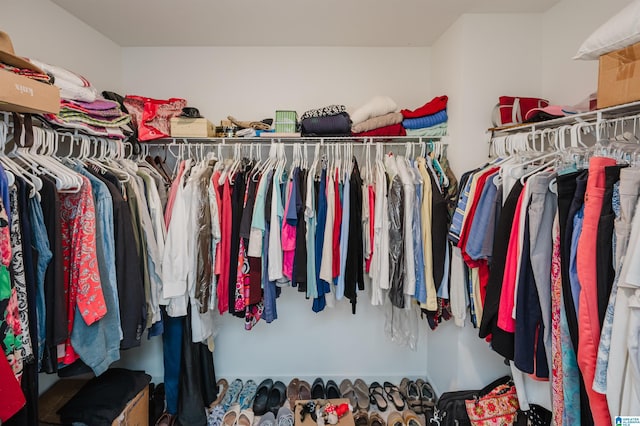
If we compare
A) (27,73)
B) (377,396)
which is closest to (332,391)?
(377,396)

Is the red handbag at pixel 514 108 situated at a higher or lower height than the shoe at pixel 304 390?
higher

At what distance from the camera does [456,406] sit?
1930mm

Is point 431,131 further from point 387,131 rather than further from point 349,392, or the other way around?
point 349,392

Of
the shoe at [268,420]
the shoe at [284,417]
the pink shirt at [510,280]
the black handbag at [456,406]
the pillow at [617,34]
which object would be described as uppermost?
the pillow at [617,34]

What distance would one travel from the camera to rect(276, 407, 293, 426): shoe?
6.79 feet

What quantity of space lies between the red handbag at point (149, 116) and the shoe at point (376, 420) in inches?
88.2

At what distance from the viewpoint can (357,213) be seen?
1884 millimetres


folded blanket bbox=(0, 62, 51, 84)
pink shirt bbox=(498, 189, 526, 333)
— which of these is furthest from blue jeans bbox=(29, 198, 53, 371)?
pink shirt bbox=(498, 189, 526, 333)

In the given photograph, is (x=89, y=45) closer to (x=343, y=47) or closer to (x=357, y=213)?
(x=343, y=47)

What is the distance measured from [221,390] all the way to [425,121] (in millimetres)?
2352

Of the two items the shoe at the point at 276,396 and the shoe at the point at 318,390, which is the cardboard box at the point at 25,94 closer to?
the shoe at the point at 276,396

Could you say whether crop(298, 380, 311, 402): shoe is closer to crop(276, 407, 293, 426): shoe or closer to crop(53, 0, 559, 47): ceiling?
crop(276, 407, 293, 426): shoe

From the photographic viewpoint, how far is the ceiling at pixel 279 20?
71.8 inches

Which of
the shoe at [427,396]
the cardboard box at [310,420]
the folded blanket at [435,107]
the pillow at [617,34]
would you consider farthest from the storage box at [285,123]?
the shoe at [427,396]
